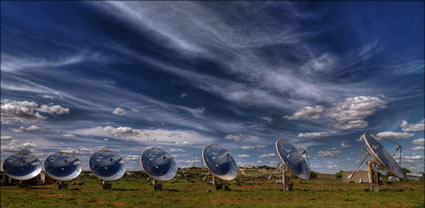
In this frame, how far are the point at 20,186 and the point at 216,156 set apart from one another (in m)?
59.6

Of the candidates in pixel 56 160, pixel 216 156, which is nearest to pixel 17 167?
pixel 56 160

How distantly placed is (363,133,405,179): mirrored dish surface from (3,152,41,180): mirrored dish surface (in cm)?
9045

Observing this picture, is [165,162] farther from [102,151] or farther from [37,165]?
[37,165]

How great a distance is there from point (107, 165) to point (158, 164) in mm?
13783

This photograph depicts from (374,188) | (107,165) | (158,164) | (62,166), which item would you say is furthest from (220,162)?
(62,166)

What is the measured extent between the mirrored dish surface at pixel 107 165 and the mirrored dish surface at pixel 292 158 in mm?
41331

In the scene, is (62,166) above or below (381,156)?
below

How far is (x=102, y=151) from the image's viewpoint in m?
74.7

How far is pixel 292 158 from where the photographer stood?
241 ft

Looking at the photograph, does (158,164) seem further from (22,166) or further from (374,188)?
(374,188)

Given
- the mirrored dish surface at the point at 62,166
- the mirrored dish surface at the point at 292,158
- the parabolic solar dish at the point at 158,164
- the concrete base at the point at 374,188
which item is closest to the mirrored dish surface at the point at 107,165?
the parabolic solar dish at the point at 158,164

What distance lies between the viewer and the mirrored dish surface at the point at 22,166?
263 ft

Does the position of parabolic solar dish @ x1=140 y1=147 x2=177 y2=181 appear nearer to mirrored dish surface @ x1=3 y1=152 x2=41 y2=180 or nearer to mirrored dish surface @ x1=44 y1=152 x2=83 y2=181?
mirrored dish surface @ x1=44 y1=152 x2=83 y2=181

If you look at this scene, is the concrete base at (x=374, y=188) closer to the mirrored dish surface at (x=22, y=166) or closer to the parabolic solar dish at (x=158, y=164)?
the parabolic solar dish at (x=158, y=164)
